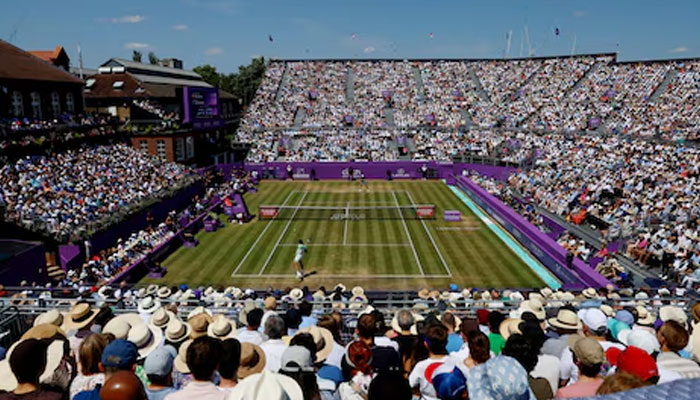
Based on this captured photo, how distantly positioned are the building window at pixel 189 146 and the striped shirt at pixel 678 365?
44.3m

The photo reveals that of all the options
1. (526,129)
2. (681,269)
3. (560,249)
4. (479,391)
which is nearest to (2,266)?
(479,391)

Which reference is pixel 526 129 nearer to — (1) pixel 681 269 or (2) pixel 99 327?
(1) pixel 681 269

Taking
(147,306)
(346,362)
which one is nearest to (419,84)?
(147,306)

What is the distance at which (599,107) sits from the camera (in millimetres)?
46656

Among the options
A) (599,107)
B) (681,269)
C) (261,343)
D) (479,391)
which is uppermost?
(599,107)

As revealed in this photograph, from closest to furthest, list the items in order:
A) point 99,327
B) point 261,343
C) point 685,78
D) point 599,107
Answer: point 261,343
point 99,327
point 685,78
point 599,107

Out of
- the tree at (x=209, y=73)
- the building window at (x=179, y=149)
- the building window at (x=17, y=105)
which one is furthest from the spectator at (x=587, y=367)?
the tree at (x=209, y=73)

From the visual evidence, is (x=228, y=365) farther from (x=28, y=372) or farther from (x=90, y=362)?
(x=28, y=372)

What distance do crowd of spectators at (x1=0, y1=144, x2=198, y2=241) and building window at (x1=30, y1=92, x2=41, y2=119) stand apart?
4.42 meters

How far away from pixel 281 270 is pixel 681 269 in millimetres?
16093

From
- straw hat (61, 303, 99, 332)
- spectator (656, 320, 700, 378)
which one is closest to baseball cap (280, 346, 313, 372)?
spectator (656, 320, 700, 378)

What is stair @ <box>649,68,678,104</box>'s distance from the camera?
4369 centimetres

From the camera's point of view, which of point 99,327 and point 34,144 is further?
point 34,144

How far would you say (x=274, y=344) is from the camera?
622 cm
